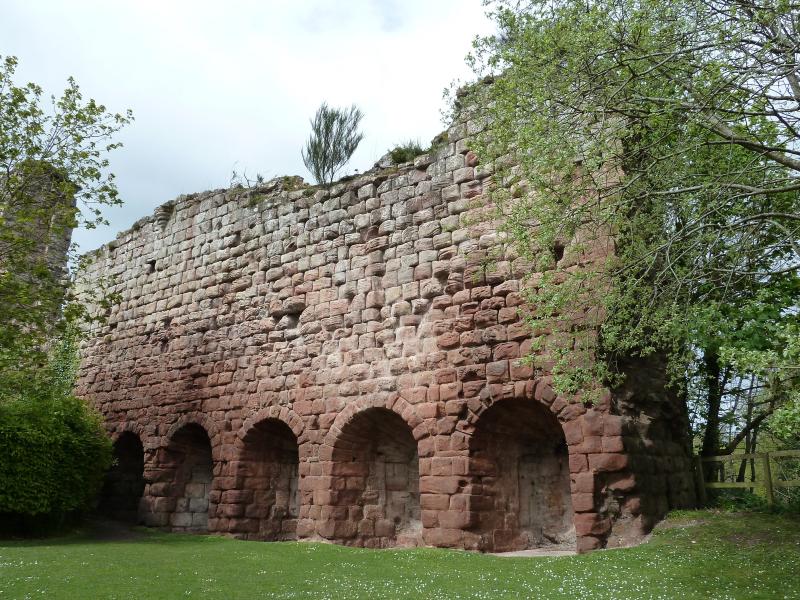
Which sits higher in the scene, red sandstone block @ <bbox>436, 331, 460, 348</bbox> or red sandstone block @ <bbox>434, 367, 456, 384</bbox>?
red sandstone block @ <bbox>436, 331, 460, 348</bbox>

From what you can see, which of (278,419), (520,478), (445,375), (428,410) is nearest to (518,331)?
(445,375)

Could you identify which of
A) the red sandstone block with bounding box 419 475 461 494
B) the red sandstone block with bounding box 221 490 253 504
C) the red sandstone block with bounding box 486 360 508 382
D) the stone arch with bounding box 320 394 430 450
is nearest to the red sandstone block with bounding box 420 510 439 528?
the red sandstone block with bounding box 419 475 461 494

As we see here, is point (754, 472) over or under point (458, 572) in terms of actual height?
over

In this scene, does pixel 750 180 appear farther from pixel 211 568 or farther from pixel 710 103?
pixel 211 568

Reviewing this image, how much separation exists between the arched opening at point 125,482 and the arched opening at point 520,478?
8624 millimetres

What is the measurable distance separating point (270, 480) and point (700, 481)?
22.3 ft

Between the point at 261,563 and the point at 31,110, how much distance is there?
7889 millimetres

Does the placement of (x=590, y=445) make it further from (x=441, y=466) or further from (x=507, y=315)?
(x=441, y=466)

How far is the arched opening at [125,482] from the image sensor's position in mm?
14930

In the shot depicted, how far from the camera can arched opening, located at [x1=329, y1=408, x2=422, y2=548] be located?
34.0ft

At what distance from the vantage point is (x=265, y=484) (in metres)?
12.0

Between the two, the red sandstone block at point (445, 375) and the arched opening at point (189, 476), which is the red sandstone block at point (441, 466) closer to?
the red sandstone block at point (445, 375)

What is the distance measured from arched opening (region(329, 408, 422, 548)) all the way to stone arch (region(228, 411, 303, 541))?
1.27 meters

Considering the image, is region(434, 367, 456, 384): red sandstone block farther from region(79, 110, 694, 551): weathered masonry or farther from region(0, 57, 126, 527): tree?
region(0, 57, 126, 527): tree
